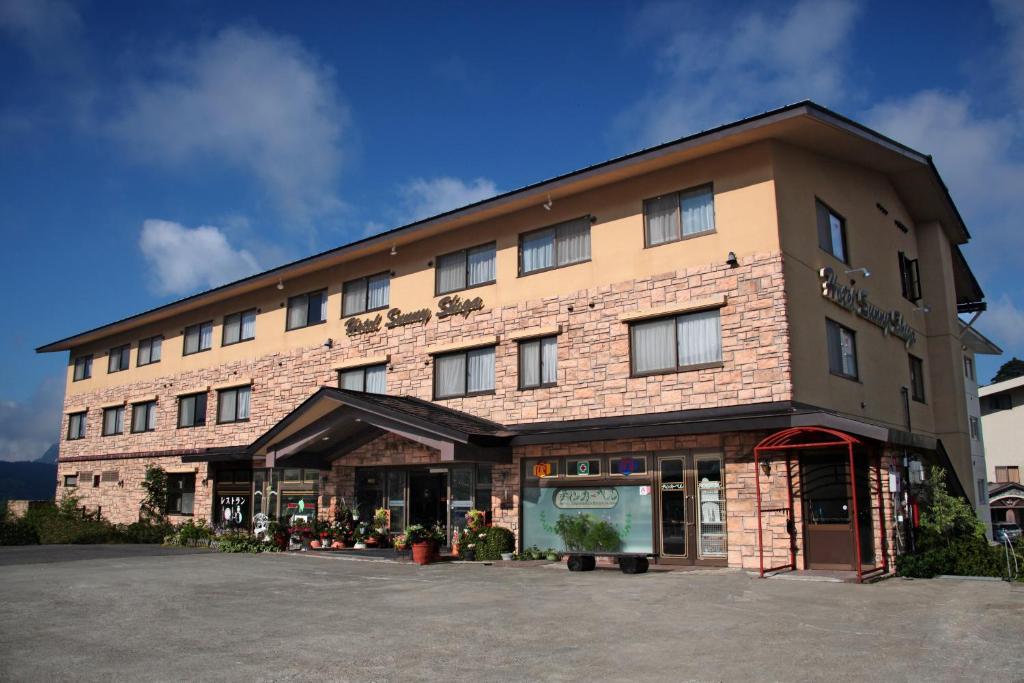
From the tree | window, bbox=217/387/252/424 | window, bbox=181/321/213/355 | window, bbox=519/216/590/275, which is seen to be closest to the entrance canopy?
window, bbox=519/216/590/275

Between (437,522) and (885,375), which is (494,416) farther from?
(885,375)

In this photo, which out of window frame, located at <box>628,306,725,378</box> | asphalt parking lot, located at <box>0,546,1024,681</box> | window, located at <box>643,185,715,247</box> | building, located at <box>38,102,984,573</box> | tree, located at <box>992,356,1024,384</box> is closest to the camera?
asphalt parking lot, located at <box>0,546,1024,681</box>

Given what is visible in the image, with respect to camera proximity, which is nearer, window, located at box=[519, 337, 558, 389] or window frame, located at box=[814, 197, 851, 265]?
window frame, located at box=[814, 197, 851, 265]

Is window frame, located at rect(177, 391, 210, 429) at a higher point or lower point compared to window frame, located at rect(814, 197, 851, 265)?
lower

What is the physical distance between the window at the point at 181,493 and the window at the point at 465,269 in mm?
13513

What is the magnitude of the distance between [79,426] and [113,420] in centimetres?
365

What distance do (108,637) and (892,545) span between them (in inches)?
552

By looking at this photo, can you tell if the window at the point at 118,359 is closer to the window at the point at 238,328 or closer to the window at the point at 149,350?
the window at the point at 149,350

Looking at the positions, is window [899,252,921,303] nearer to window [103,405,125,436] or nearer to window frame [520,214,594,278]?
window frame [520,214,594,278]

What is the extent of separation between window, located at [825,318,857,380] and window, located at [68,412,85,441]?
32.4 metres

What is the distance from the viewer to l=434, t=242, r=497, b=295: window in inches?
865

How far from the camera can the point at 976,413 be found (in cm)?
2795

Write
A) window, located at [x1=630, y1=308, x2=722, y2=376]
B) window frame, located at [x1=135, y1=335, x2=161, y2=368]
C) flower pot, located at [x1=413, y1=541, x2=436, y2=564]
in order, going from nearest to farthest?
window, located at [x1=630, y1=308, x2=722, y2=376], flower pot, located at [x1=413, y1=541, x2=436, y2=564], window frame, located at [x1=135, y1=335, x2=161, y2=368]

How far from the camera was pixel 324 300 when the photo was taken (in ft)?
86.7
